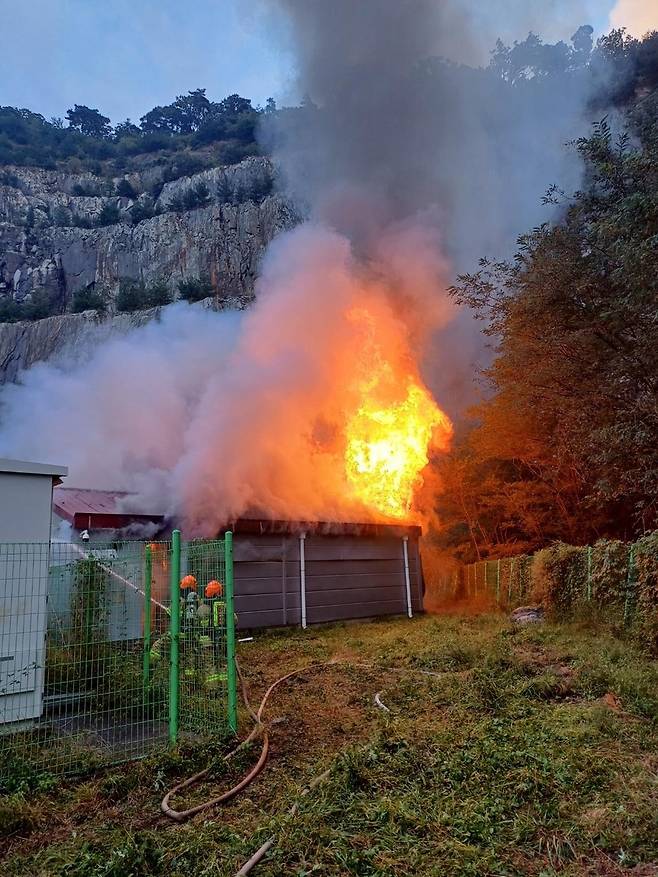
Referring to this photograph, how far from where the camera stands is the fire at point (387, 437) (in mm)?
16406

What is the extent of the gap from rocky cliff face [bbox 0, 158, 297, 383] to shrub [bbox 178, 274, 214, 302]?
0.87m

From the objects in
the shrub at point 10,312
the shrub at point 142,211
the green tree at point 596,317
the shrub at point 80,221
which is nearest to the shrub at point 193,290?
the shrub at point 142,211

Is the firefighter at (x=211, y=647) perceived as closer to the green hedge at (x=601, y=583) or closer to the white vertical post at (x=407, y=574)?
the green hedge at (x=601, y=583)

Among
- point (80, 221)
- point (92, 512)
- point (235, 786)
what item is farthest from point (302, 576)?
point (80, 221)

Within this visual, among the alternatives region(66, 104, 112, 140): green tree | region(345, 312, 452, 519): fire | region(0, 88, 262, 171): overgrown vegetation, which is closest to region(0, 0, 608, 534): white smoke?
region(345, 312, 452, 519): fire

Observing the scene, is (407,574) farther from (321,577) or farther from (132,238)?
(132,238)

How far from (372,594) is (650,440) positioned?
7.79 metres

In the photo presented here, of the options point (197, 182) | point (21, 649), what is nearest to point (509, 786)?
point (21, 649)

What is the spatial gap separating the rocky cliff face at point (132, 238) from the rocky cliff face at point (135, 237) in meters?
0.09

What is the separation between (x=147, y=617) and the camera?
6.23m

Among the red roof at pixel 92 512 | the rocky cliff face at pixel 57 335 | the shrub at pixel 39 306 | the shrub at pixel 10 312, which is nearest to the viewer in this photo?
the red roof at pixel 92 512

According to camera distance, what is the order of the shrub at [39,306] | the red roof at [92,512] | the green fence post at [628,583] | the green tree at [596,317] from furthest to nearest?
the shrub at [39,306], the red roof at [92,512], the green tree at [596,317], the green fence post at [628,583]

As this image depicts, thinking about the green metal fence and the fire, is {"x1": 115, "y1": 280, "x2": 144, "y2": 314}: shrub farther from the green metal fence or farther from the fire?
the green metal fence

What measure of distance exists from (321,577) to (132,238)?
48.9 meters
